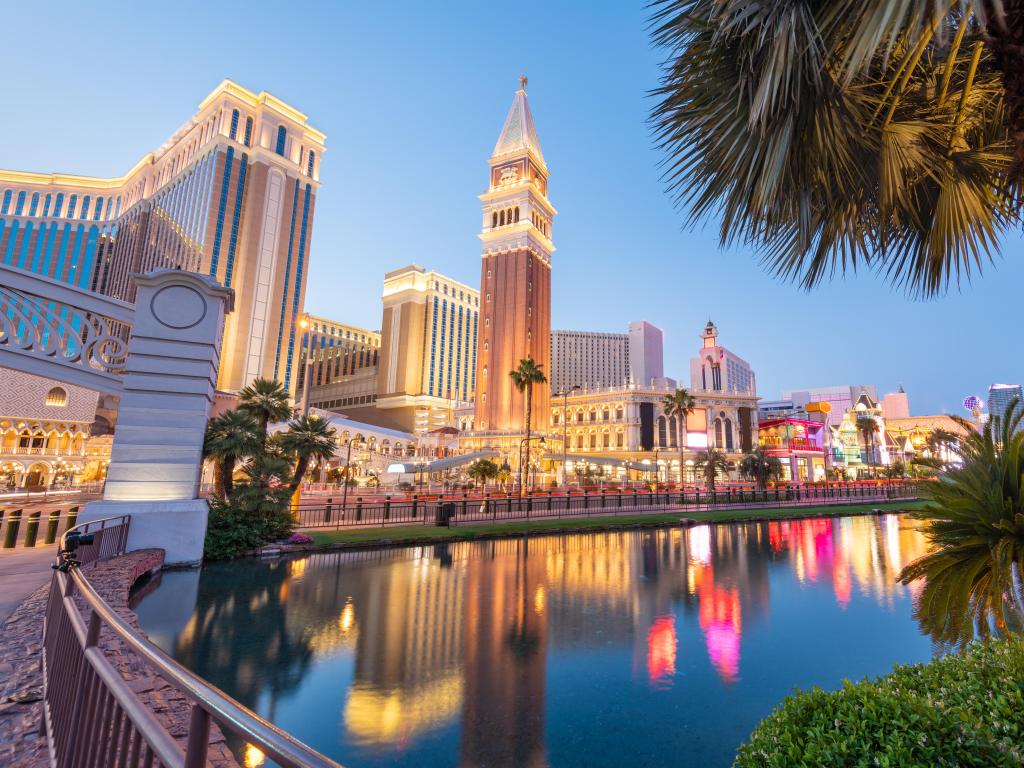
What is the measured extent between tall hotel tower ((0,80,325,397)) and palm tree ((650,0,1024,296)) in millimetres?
86485

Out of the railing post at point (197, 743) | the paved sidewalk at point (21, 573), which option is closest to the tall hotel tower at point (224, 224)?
the paved sidewalk at point (21, 573)

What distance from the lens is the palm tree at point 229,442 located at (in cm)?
2052

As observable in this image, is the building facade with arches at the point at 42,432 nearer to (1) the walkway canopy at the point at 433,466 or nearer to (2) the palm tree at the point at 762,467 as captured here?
(1) the walkway canopy at the point at 433,466

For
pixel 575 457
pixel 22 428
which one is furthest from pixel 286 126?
pixel 575 457

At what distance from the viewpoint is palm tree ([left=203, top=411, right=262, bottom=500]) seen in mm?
20516

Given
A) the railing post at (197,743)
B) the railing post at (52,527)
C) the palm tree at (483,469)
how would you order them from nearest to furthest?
the railing post at (197,743) < the railing post at (52,527) < the palm tree at (483,469)

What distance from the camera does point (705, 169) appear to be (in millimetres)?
5523

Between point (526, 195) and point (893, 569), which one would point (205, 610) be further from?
point (526, 195)

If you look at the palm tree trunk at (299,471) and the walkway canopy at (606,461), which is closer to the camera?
the palm tree trunk at (299,471)

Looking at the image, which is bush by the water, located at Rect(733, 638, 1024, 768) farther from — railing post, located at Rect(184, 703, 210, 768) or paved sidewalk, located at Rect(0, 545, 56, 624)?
paved sidewalk, located at Rect(0, 545, 56, 624)

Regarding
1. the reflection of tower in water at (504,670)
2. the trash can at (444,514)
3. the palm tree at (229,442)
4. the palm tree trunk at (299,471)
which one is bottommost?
the reflection of tower in water at (504,670)

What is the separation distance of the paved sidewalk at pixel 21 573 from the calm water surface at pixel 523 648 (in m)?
1.83

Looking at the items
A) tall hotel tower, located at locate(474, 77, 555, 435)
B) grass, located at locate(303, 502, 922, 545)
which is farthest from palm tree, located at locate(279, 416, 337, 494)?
tall hotel tower, located at locate(474, 77, 555, 435)

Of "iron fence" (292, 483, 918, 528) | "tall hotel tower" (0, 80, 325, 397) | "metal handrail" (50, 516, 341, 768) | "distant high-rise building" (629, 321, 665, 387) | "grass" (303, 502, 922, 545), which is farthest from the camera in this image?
"distant high-rise building" (629, 321, 665, 387)
